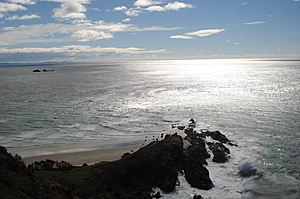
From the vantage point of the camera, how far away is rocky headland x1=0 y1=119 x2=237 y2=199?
25.6m

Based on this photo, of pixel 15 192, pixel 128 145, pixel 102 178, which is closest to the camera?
pixel 15 192

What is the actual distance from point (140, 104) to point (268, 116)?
3909 centimetres

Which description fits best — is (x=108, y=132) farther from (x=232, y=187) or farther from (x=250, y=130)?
(x=232, y=187)

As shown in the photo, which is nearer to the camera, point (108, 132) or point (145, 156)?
point (145, 156)

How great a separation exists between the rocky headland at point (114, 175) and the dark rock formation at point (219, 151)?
147 mm

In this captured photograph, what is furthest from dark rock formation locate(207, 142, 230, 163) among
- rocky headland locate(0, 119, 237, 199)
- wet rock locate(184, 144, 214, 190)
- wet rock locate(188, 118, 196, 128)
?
wet rock locate(188, 118, 196, 128)

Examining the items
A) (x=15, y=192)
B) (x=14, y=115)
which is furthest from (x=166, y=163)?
(x=14, y=115)

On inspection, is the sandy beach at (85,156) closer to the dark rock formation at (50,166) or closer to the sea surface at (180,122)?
the sea surface at (180,122)

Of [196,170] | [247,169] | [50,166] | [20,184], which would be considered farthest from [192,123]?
[20,184]

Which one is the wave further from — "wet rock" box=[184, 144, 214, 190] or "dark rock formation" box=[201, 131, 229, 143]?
"dark rock formation" box=[201, 131, 229, 143]

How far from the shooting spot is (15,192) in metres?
23.2

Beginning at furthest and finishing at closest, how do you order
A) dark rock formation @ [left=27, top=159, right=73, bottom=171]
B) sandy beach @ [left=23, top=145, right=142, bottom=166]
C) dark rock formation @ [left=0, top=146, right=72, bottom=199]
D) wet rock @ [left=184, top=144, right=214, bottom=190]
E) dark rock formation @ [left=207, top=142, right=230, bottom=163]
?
sandy beach @ [left=23, top=145, right=142, bottom=166] < dark rock formation @ [left=207, top=142, right=230, bottom=163] < dark rock formation @ [left=27, top=159, right=73, bottom=171] < wet rock @ [left=184, top=144, right=214, bottom=190] < dark rock formation @ [left=0, top=146, right=72, bottom=199]

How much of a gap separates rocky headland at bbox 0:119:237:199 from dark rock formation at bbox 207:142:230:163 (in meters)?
0.15

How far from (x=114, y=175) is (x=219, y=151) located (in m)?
20.6
